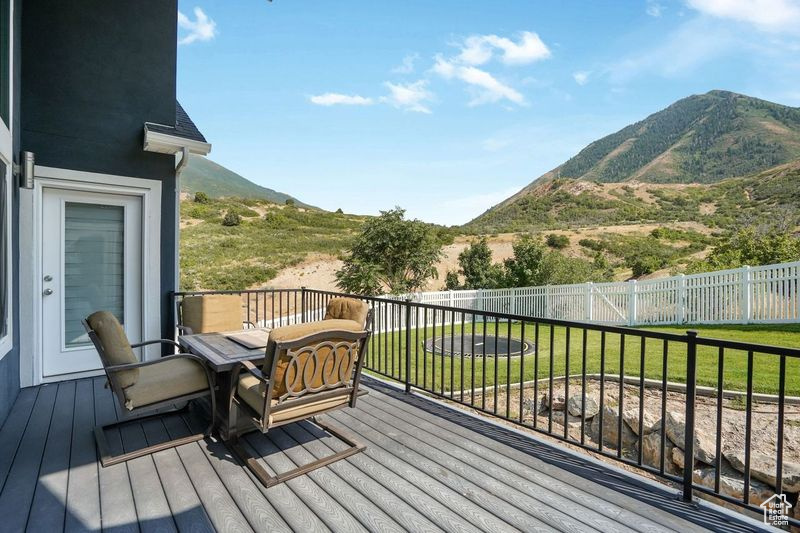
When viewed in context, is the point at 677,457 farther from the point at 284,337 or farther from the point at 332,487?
the point at 284,337

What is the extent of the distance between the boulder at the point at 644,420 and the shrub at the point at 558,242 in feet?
73.7

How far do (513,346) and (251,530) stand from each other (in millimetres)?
6479

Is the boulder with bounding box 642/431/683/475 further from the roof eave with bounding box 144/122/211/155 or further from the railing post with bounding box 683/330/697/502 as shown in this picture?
the roof eave with bounding box 144/122/211/155

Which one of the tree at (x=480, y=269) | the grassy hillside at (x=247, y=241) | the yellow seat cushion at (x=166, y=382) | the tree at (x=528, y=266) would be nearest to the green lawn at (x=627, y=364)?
the yellow seat cushion at (x=166, y=382)

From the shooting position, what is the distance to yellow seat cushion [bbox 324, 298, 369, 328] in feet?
12.3

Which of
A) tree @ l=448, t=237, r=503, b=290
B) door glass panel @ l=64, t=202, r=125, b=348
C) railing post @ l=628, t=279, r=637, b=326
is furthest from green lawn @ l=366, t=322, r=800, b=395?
tree @ l=448, t=237, r=503, b=290

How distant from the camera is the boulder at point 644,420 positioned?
4.60 m

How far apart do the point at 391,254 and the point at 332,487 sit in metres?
10.7

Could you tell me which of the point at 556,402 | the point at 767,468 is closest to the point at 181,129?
the point at 556,402

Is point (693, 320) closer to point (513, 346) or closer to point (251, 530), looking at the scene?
point (513, 346)

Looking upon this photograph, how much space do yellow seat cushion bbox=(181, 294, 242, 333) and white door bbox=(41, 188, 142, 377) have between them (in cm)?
80

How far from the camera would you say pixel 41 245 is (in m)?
3.94

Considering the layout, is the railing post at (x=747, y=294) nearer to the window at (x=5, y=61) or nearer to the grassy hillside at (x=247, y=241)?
the window at (x=5, y=61)

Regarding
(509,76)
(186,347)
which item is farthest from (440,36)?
(186,347)
